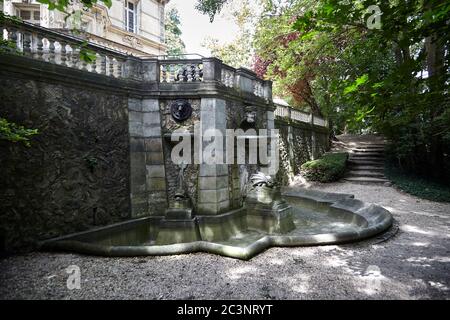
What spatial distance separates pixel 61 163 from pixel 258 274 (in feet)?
16.0

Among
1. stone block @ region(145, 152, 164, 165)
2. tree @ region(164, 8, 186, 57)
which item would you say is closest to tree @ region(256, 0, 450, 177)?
stone block @ region(145, 152, 164, 165)

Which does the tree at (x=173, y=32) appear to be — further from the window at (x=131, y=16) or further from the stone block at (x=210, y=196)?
the stone block at (x=210, y=196)

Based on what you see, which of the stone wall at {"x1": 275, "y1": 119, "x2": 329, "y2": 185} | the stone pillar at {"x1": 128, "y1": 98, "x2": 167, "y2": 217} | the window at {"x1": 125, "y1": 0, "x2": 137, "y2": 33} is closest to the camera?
the stone pillar at {"x1": 128, "y1": 98, "x2": 167, "y2": 217}

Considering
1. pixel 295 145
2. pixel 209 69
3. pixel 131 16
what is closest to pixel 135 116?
pixel 209 69

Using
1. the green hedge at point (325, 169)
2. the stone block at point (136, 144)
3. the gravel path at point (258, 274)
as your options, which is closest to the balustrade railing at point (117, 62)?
the stone block at point (136, 144)

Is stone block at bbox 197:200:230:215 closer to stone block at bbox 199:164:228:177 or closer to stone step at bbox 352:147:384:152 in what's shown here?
stone block at bbox 199:164:228:177

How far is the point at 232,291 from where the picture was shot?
387 cm

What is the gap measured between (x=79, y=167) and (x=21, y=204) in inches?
53.9

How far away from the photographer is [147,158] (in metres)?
7.80

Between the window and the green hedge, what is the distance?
13.6 metres

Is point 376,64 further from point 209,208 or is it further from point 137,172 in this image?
point 137,172

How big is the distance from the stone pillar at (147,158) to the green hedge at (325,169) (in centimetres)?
877

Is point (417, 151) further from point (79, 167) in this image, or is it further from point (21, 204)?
point (21, 204)

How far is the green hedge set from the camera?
44.0 ft
